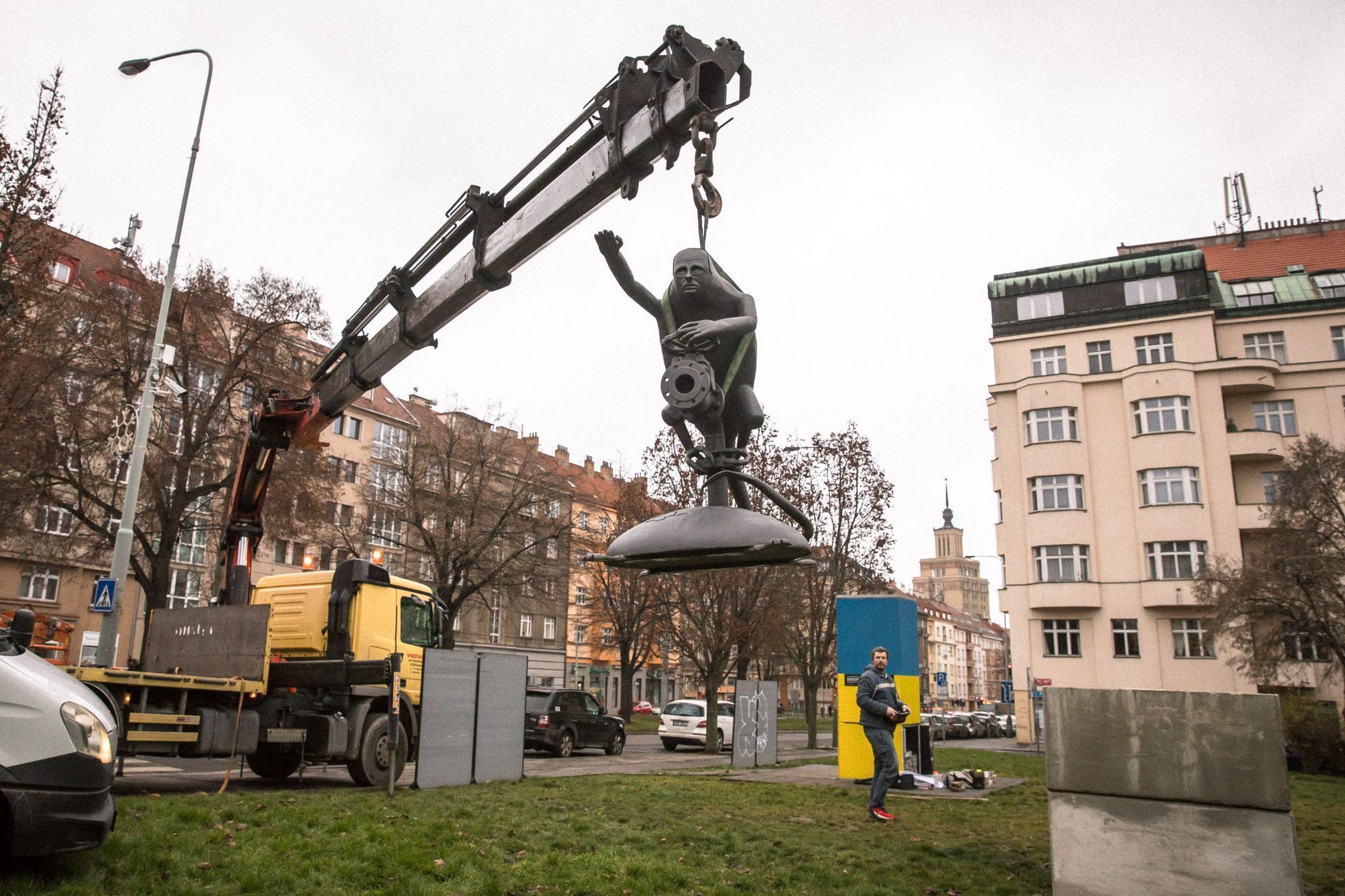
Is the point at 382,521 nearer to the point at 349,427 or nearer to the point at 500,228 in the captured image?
the point at 349,427

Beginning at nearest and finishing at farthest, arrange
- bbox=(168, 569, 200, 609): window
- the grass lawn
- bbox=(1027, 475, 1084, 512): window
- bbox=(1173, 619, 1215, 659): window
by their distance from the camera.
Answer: the grass lawn → bbox=(1173, 619, 1215, 659): window → bbox=(1027, 475, 1084, 512): window → bbox=(168, 569, 200, 609): window

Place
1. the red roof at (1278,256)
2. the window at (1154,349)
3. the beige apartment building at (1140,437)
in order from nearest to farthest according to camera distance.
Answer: the beige apartment building at (1140,437) < the window at (1154,349) < the red roof at (1278,256)

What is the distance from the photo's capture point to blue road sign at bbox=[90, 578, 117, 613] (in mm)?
16484

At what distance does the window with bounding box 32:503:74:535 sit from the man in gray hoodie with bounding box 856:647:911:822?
23.4 meters

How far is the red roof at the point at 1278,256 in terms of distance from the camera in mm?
46625

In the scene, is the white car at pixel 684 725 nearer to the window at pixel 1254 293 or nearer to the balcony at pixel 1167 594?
the balcony at pixel 1167 594

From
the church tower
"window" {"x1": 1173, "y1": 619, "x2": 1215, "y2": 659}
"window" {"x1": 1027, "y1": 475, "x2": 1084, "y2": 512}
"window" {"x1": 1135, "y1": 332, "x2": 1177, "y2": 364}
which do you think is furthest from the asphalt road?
the church tower

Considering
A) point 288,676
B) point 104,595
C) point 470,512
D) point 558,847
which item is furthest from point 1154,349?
point 558,847

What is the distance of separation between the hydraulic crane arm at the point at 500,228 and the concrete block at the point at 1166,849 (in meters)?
5.65

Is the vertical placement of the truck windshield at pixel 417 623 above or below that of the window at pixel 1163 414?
below

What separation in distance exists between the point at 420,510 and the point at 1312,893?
33481mm

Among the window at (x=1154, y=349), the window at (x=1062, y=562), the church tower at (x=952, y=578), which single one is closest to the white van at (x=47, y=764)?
the window at (x=1062, y=562)

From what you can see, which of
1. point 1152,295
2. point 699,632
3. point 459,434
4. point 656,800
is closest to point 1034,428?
point 1152,295

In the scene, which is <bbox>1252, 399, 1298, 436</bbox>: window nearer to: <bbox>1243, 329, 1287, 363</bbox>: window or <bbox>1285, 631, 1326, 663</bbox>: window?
<bbox>1243, 329, 1287, 363</bbox>: window
